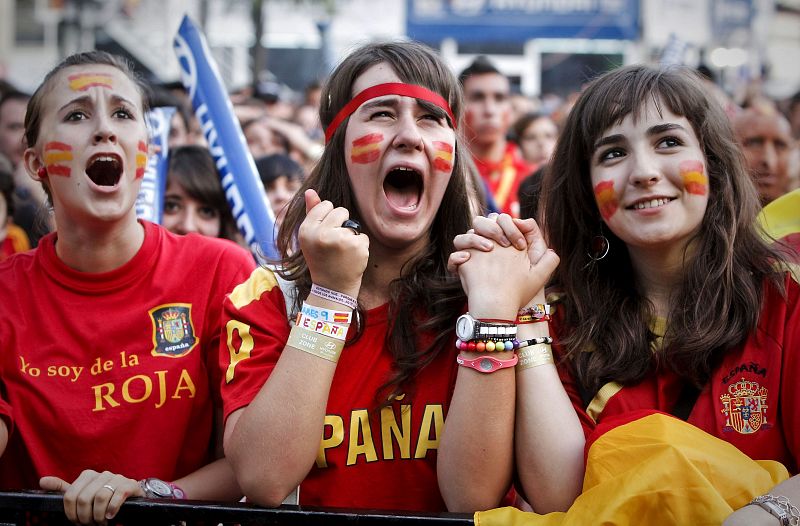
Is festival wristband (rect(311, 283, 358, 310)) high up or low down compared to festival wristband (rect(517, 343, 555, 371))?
up

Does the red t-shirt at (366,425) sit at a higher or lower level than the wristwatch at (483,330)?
lower

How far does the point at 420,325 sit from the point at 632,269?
2.14 feet

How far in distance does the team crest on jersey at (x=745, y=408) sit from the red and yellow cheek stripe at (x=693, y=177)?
526mm

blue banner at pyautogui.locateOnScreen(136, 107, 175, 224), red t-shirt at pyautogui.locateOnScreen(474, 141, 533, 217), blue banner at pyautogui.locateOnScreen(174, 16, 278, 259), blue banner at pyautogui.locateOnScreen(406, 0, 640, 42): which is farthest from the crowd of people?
blue banner at pyautogui.locateOnScreen(406, 0, 640, 42)

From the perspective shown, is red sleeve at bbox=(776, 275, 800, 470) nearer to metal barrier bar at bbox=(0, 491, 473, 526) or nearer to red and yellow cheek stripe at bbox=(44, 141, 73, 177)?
metal barrier bar at bbox=(0, 491, 473, 526)

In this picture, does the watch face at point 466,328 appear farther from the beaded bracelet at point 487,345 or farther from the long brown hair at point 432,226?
the long brown hair at point 432,226

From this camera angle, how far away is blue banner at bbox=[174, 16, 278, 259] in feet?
11.9

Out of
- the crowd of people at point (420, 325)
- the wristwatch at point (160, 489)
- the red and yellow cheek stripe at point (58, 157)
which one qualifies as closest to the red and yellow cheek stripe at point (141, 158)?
the crowd of people at point (420, 325)

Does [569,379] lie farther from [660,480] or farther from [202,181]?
[202,181]

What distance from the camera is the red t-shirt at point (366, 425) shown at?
2.18m

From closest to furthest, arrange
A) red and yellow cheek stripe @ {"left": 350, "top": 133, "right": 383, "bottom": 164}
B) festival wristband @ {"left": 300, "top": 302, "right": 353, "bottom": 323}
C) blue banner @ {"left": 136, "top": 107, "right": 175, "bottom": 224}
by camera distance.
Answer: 1. festival wristband @ {"left": 300, "top": 302, "right": 353, "bottom": 323}
2. red and yellow cheek stripe @ {"left": 350, "top": 133, "right": 383, "bottom": 164}
3. blue banner @ {"left": 136, "top": 107, "right": 175, "bottom": 224}

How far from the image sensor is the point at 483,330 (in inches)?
79.0

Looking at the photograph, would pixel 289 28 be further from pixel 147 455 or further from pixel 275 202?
pixel 147 455

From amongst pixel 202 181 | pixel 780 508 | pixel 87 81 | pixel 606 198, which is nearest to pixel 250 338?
pixel 606 198
